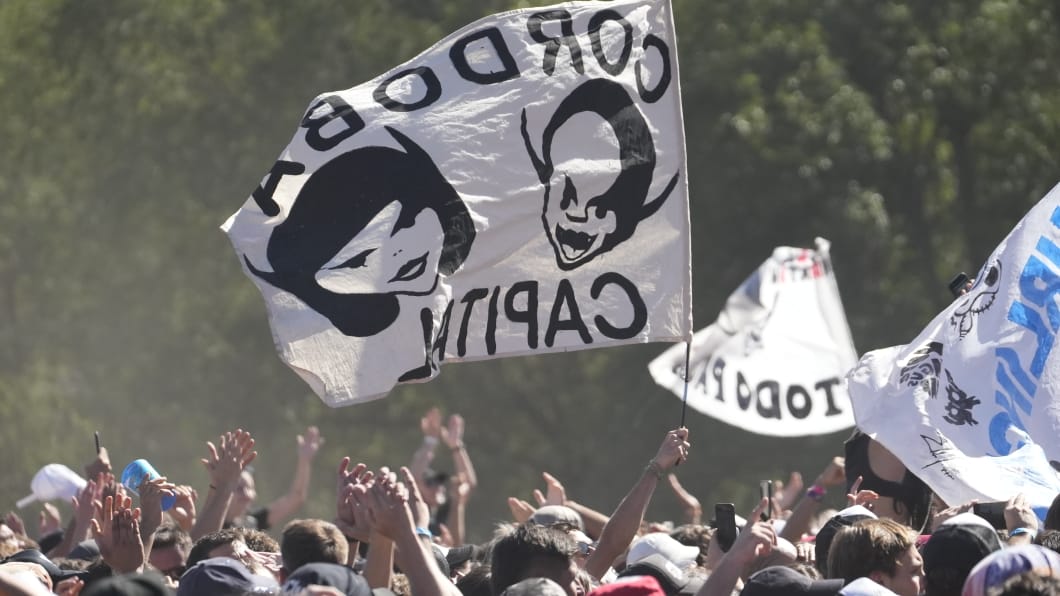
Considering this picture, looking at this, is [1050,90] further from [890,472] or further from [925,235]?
[890,472]

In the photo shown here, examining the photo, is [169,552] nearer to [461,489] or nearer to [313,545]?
[313,545]

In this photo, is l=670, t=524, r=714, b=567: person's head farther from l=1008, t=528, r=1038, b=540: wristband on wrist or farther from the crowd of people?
l=1008, t=528, r=1038, b=540: wristband on wrist

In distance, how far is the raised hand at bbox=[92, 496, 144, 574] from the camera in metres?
5.86

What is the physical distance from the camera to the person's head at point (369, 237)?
23.9ft

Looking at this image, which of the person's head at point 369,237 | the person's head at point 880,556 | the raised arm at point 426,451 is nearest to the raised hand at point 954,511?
the person's head at point 880,556

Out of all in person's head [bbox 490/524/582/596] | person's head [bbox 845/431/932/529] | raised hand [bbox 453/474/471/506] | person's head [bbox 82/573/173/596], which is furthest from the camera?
raised hand [bbox 453/474/471/506]

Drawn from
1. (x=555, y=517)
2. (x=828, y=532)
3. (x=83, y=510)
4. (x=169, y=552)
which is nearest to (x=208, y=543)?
(x=169, y=552)

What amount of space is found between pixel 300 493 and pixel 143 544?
446cm

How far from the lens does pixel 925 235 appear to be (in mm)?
21859

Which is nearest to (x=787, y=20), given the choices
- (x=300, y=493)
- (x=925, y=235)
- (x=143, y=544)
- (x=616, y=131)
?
(x=925, y=235)

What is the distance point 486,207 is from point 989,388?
7.38ft

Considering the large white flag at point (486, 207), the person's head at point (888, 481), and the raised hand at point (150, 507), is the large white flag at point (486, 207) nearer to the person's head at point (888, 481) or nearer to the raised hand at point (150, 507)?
the raised hand at point (150, 507)

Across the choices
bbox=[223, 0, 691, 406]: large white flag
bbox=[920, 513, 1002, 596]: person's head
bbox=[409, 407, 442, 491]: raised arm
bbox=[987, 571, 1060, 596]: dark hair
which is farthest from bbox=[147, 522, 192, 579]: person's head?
bbox=[409, 407, 442, 491]: raised arm

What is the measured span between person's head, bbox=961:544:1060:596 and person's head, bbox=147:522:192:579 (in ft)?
11.0
